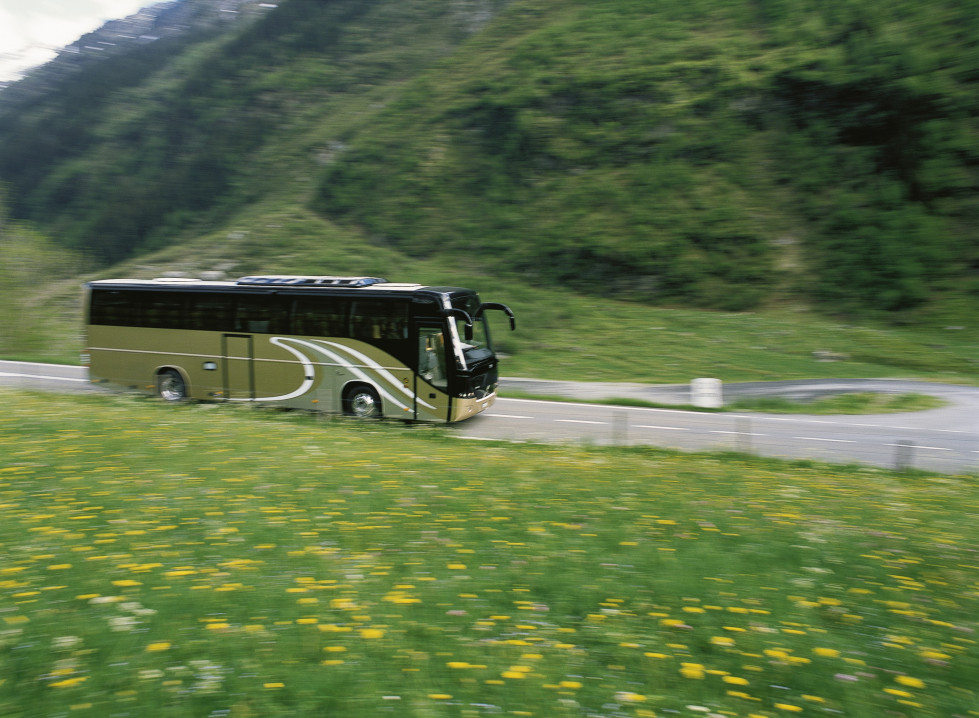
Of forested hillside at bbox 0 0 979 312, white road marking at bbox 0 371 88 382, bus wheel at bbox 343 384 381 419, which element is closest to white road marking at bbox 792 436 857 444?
bus wheel at bbox 343 384 381 419

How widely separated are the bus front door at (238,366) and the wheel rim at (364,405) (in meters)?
2.78

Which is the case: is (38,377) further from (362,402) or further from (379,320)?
(379,320)

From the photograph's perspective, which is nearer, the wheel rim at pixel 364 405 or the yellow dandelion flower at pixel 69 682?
the yellow dandelion flower at pixel 69 682

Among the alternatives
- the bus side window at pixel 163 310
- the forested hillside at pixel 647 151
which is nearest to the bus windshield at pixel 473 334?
the bus side window at pixel 163 310

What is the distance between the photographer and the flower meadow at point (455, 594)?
157 inches

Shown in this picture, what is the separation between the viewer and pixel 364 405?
16.9m

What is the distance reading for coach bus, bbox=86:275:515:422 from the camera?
53.3 ft

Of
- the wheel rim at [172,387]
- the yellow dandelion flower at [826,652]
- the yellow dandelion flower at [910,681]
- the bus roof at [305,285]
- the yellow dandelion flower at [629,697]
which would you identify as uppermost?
the bus roof at [305,285]

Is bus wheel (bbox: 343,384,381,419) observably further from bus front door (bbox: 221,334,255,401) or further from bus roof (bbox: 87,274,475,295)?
bus front door (bbox: 221,334,255,401)

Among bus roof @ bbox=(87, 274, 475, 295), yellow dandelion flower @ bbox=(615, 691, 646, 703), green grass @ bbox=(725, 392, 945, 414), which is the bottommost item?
yellow dandelion flower @ bbox=(615, 691, 646, 703)

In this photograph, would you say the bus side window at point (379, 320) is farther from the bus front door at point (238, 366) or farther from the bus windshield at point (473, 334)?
the bus front door at point (238, 366)

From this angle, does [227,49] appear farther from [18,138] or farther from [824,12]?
[824,12]

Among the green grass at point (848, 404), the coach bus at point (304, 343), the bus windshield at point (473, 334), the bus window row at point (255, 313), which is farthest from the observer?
the green grass at point (848, 404)

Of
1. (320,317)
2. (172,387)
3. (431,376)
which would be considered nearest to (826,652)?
(431,376)
